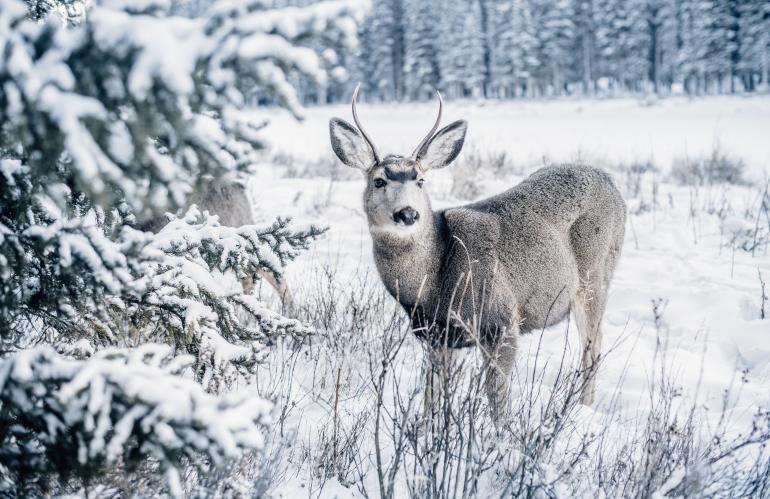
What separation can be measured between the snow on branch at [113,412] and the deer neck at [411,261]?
2.30 m

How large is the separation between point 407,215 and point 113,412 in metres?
2.34

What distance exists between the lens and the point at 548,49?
6109 centimetres

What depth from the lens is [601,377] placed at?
452cm

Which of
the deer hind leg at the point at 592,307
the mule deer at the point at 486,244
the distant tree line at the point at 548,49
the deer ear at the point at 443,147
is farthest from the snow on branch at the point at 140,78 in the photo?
the distant tree line at the point at 548,49

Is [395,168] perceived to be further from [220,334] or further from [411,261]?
[220,334]

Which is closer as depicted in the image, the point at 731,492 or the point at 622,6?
the point at 731,492

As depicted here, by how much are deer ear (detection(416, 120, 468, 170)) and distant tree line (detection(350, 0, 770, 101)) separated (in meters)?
53.3

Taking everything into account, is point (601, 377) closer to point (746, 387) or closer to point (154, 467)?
point (746, 387)

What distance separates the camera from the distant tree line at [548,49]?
55062 millimetres

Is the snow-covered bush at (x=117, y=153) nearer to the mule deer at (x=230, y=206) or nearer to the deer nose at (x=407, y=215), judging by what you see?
the deer nose at (x=407, y=215)

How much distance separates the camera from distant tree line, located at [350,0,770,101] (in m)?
55.1

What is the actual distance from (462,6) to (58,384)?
69123 millimetres

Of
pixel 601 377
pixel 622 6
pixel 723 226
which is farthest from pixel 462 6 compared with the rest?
pixel 601 377

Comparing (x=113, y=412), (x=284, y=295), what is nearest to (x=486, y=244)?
(x=284, y=295)
